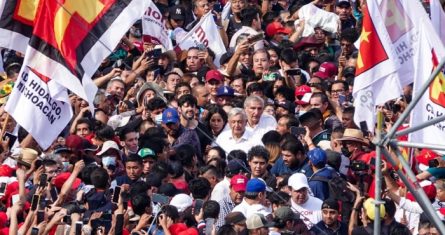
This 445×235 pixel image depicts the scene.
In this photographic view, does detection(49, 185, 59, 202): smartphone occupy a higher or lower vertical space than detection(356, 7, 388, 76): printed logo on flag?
lower

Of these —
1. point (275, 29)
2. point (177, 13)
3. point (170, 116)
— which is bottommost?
point (170, 116)

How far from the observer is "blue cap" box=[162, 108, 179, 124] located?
77.5 feet

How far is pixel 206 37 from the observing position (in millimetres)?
28578

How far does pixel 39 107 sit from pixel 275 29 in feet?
35.1

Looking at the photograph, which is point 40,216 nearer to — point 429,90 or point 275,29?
point 429,90

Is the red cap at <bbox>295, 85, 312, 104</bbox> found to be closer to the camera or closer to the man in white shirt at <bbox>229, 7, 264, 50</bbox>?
the camera

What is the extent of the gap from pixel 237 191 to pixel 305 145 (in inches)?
78.9

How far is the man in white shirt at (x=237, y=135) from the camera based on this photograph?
23203mm

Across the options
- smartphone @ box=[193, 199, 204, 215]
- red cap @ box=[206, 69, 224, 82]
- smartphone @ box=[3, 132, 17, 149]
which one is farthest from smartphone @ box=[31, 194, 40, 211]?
red cap @ box=[206, 69, 224, 82]

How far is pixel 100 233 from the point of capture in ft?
63.5

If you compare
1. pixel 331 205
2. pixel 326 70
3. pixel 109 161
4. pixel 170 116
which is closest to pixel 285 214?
pixel 331 205

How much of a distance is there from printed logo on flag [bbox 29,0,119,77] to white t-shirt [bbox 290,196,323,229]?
104 inches

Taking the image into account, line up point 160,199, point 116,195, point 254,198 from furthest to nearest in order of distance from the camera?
point 116,195 → point 160,199 → point 254,198

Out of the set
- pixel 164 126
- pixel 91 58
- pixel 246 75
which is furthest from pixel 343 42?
pixel 91 58
